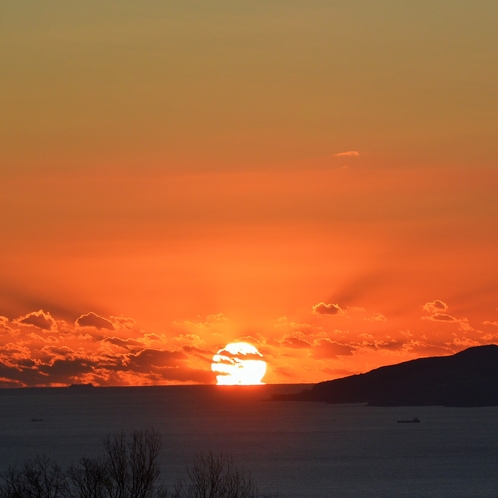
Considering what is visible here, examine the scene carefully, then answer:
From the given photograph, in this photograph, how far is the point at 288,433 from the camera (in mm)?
186875

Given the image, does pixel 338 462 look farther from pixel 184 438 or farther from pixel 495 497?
pixel 184 438

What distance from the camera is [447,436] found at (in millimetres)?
Result: 180875

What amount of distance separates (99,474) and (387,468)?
3581 inches

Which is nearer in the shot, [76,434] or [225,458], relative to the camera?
[225,458]

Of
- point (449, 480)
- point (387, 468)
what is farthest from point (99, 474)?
point (387, 468)

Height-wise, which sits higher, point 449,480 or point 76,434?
point 76,434

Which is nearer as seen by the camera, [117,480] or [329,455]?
[117,480]

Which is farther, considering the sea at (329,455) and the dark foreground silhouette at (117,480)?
the sea at (329,455)

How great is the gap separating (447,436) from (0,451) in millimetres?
89946

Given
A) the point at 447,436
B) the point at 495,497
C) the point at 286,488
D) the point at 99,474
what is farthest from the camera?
the point at 447,436

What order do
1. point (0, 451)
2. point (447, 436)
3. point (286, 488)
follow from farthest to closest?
point (447, 436) < point (0, 451) < point (286, 488)

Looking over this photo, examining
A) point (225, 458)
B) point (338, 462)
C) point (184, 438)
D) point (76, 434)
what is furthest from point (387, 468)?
point (76, 434)

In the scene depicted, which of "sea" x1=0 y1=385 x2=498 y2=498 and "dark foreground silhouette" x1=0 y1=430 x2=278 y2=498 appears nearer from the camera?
"dark foreground silhouette" x1=0 y1=430 x2=278 y2=498

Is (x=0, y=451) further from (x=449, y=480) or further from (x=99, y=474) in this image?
(x=99, y=474)
